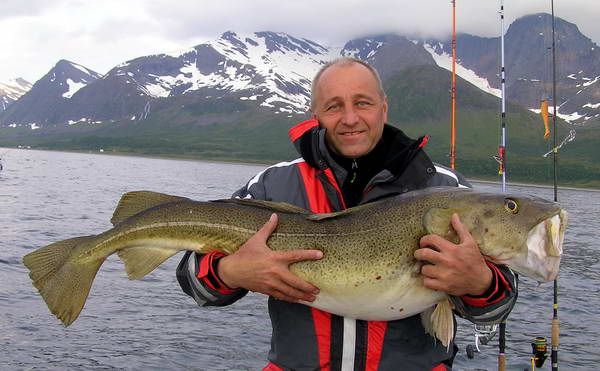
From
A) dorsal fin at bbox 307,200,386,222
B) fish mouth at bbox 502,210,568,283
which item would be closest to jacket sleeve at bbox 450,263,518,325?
fish mouth at bbox 502,210,568,283

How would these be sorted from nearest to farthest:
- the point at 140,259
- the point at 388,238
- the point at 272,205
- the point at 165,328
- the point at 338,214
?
the point at 388,238 → the point at 338,214 → the point at 272,205 → the point at 140,259 → the point at 165,328

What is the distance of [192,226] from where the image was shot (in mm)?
4262

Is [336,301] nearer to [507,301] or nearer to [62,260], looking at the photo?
[507,301]

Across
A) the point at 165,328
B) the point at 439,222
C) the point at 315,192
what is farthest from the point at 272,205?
the point at 165,328

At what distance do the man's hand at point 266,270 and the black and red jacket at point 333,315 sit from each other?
0.62 ft

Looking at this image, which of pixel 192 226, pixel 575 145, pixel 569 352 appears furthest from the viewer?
pixel 575 145

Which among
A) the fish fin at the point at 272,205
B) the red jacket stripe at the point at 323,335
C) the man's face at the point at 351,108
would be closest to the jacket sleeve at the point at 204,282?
the fish fin at the point at 272,205

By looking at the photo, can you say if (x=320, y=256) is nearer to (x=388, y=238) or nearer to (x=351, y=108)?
(x=388, y=238)

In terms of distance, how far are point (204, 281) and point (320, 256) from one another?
827 mm

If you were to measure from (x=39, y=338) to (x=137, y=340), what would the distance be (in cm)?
223

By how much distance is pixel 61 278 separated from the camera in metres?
4.32

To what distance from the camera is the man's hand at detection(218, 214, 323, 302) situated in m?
3.75

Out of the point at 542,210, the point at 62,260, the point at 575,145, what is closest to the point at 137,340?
the point at 62,260

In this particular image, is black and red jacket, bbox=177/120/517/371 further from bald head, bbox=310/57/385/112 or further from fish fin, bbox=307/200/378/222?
bald head, bbox=310/57/385/112
